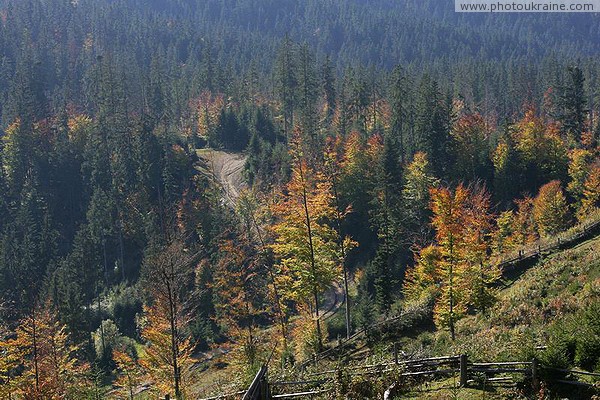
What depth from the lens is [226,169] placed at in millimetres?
92812

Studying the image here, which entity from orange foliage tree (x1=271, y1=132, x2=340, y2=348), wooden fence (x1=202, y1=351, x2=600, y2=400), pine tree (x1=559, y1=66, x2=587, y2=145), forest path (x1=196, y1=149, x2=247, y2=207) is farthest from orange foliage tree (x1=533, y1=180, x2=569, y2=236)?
wooden fence (x1=202, y1=351, x2=600, y2=400)

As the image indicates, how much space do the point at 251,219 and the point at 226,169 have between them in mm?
35324

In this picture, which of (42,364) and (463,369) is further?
(42,364)

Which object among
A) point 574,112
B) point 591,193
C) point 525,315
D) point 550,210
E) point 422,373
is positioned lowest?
point 550,210

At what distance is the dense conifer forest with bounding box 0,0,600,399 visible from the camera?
35.0m

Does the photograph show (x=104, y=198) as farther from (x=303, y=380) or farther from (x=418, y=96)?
(x=303, y=380)

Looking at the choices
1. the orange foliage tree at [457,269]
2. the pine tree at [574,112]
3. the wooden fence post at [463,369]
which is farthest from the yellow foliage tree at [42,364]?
the pine tree at [574,112]

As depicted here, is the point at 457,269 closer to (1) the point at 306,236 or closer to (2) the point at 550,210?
(1) the point at 306,236

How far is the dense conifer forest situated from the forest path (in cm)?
54

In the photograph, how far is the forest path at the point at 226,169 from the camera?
8625 cm

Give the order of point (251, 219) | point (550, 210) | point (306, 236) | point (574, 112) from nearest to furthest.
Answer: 1. point (306, 236)
2. point (251, 219)
3. point (550, 210)
4. point (574, 112)

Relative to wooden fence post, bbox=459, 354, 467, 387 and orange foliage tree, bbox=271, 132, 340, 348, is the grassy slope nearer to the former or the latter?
wooden fence post, bbox=459, 354, 467, 387

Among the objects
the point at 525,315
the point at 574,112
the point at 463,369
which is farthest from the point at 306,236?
the point at 574,112

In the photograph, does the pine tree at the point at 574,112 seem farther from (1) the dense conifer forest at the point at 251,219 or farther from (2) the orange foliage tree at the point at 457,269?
(2) the orange foliage tree at the point at 457,269
